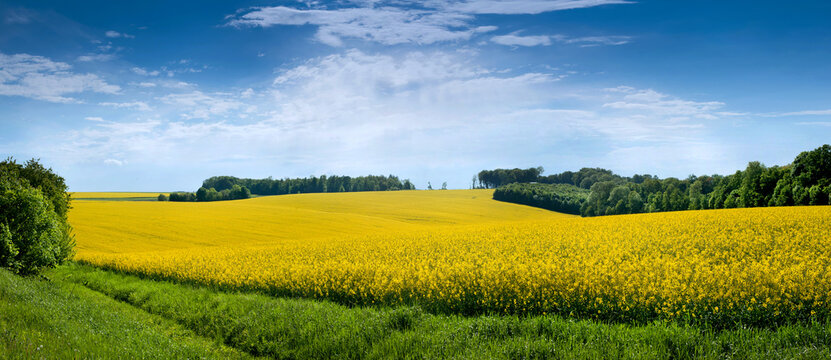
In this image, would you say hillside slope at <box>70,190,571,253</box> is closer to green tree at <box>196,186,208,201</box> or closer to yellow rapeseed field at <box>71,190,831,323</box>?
yellow rapeseed field at <box>71,190,831,323</box>

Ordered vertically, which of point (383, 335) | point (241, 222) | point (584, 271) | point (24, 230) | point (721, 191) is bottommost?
point (241, 222)

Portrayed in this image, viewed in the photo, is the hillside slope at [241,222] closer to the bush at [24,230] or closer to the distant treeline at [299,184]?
the bush at [24,230]

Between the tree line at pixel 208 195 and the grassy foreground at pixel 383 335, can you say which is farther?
the tree line at pixel 208 195

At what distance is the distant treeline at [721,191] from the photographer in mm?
39844

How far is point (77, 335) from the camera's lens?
6.97m

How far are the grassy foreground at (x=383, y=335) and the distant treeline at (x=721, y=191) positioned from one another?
4049 cm

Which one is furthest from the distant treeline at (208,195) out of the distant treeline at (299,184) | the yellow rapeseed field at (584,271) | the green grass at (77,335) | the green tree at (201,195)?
the green grass at (77,335)

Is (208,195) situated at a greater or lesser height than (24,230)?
greater

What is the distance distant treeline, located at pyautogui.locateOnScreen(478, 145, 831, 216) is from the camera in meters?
39.8

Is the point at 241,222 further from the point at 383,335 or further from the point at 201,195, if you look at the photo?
the point at 201,195

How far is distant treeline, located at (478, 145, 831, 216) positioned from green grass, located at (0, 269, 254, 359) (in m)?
46.4

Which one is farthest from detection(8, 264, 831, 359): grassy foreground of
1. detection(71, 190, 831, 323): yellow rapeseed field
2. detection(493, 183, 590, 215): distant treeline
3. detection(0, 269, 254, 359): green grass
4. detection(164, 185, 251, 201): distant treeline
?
detection(493, 183, 590, 215): distant treeline

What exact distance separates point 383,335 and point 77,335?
4.91 metres

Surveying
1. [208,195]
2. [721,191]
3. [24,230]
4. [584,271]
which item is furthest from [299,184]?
[584,271]
